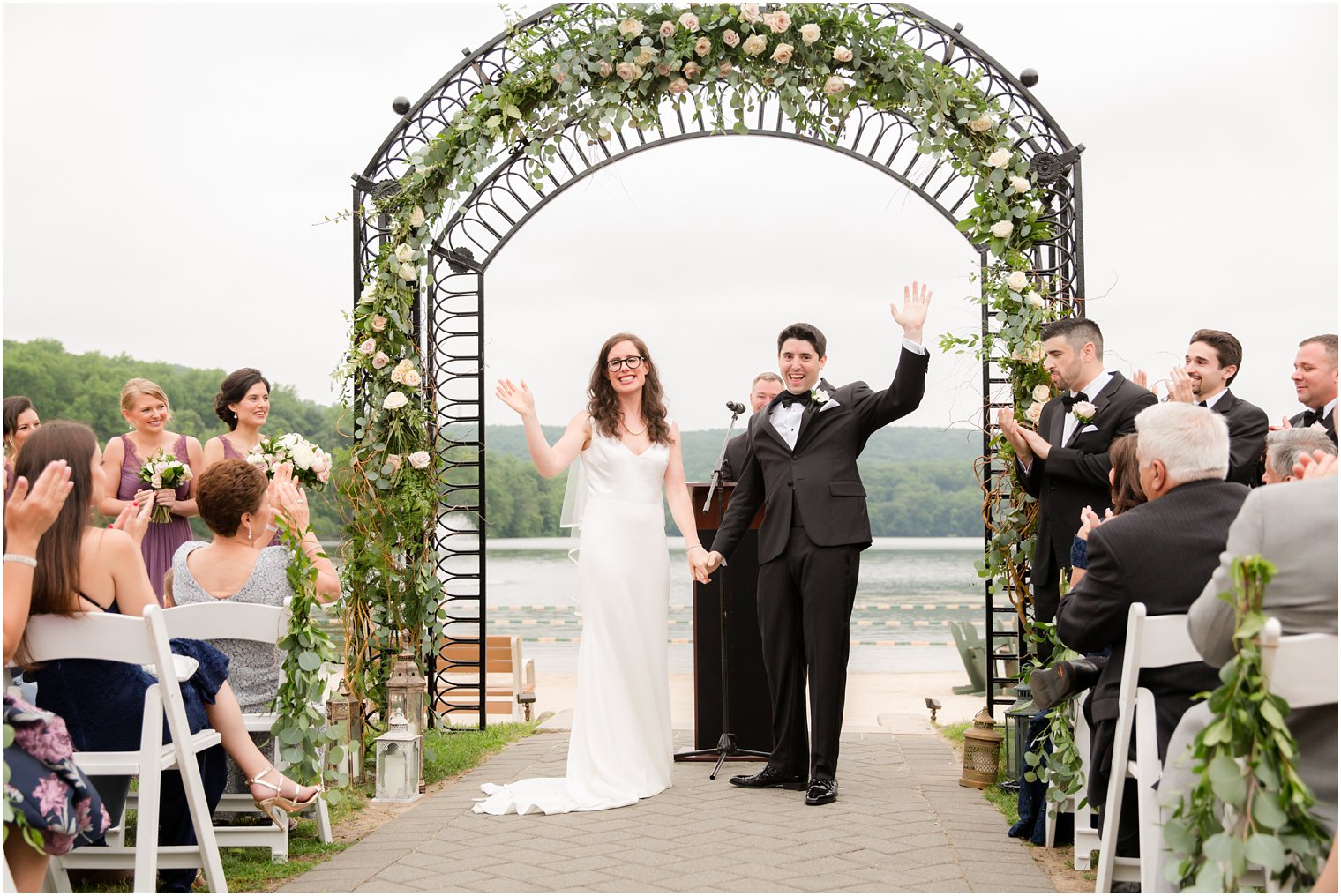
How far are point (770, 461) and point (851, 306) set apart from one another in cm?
4030

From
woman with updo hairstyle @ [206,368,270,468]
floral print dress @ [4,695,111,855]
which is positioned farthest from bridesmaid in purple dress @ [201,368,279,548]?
floral print dress @ [4,695,111,855]

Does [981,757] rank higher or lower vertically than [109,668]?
lower

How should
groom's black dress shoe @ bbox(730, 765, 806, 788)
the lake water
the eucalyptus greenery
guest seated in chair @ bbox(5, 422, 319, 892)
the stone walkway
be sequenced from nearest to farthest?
the eucalyptus greenery → guest seated in chair @ bbox(5, 422, 319, 892) → the stone walkway → groom's black dress shoe @ bbox(730, 765, 806, 788) → the lake water

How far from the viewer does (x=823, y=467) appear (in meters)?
5.01

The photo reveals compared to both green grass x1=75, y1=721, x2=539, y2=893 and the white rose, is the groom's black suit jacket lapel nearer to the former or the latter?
the white rose

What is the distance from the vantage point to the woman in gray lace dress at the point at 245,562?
3988 mm

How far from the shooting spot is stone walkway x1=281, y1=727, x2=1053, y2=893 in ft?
12.1

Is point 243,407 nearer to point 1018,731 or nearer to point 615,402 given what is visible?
point 615,402

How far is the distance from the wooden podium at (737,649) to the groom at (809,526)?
0.45 metres

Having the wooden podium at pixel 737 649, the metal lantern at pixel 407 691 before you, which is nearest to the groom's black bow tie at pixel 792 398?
the wooden podium at pixel 737 649

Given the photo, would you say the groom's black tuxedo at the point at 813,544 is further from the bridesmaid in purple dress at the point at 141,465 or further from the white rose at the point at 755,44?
the bridesmaid in purple dress at the point at 141,465

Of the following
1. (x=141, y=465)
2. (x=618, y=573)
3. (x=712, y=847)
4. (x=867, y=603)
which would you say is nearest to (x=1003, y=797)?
(x=712, y=847)

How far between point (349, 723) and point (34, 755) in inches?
108

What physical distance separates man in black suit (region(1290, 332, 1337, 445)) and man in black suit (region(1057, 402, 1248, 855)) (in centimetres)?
182
